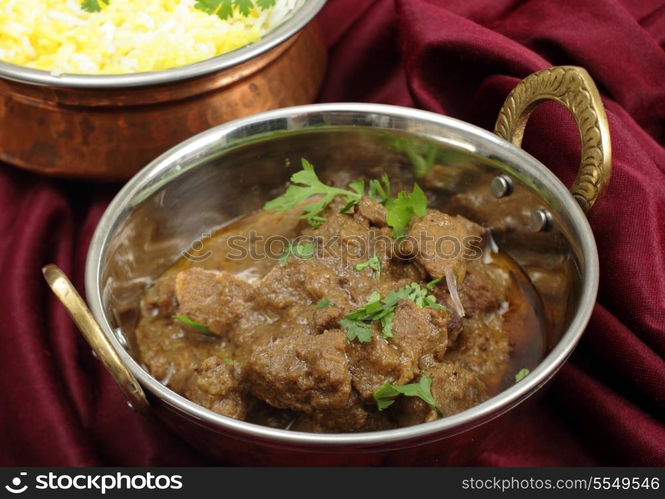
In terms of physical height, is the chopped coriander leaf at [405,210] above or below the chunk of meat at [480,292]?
above

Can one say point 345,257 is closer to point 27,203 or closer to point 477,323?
point 477,323

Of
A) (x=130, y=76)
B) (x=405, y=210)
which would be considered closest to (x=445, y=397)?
(x=405, y=210)

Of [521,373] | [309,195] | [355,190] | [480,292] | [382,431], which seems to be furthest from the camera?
[355,190]

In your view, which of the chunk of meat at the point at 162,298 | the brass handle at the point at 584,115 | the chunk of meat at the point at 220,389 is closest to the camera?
the chunk of meat at the point at 220,389

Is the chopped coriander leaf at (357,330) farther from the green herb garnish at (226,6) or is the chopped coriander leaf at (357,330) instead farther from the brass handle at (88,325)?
the green herb garnish at (226,6)

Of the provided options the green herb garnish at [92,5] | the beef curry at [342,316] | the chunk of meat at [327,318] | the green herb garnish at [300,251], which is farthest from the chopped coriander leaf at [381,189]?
the green herb garnish at [92,5]

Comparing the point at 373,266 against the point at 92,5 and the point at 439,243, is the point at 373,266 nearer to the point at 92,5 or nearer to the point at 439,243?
the point at 439,243

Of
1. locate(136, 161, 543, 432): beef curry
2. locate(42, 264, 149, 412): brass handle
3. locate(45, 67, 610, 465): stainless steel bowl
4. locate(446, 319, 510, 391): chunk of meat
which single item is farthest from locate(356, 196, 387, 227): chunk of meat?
locate(42, 264, 149, 412): brass handle

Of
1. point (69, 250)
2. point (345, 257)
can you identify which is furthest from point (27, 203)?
point (345, 257)
